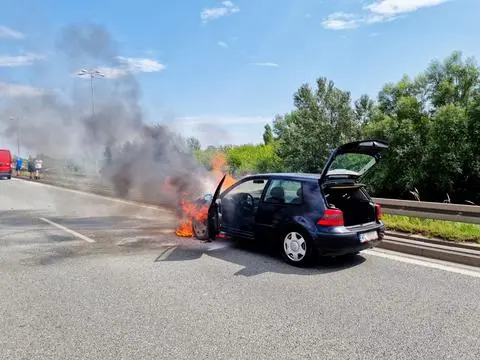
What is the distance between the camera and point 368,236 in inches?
235

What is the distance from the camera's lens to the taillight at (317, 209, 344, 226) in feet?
18.6

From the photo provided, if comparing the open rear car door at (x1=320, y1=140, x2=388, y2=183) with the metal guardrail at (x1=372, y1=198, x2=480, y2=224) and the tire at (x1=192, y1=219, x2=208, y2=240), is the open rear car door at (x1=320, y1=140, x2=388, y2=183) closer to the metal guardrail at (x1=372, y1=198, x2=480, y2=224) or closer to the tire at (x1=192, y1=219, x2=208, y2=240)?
the metal guardrail at (x1=372, y1=198, x2=480, y2=224)

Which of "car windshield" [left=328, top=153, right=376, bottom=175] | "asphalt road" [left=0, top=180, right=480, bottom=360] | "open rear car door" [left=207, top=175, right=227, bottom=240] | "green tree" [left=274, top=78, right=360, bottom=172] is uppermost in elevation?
"green tree" [left=274, top=78, right=360, bottom=172]

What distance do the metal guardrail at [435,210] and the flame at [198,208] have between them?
3.37m

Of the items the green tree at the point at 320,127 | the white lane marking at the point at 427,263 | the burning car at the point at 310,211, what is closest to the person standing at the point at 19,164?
the green tree at the point at 320,127

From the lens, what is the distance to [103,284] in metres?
5.15

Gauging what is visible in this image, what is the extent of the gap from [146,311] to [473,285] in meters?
3.86

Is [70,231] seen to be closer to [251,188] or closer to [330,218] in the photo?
[251,188]

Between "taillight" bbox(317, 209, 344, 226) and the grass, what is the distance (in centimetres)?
229

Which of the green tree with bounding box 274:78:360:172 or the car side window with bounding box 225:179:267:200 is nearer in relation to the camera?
the car side window with bounding box 225:179:267:200

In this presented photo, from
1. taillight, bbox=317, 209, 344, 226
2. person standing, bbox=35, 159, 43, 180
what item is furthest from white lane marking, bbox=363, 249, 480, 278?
person standing, bbox=35, 159, 43, 180

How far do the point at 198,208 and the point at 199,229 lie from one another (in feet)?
1.36

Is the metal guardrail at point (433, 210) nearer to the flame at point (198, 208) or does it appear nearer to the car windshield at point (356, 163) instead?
the car windshield at point (356, 163)

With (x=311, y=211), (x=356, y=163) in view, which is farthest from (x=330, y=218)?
(x=356, y=163)
